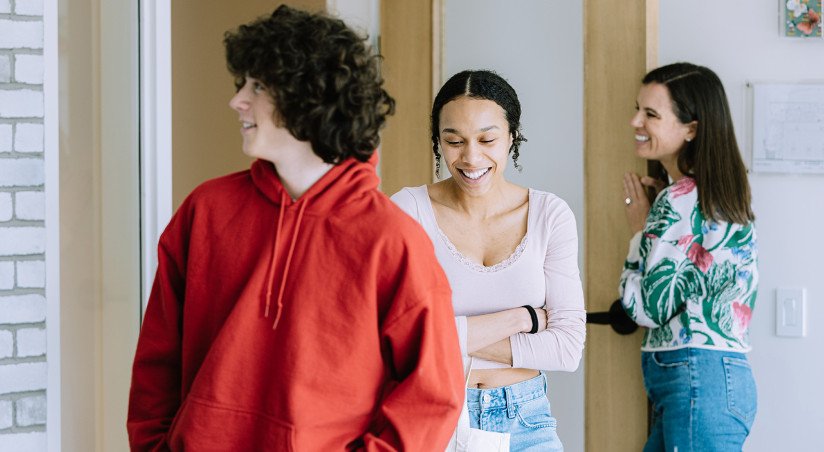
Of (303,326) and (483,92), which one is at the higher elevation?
(483,92)

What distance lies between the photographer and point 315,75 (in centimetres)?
122

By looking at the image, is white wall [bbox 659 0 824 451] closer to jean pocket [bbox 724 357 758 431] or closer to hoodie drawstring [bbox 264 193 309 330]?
jean pocket [bbox 724 357 758 431]

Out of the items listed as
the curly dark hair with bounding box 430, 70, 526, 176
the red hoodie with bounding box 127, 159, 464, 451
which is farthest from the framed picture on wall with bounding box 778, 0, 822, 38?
the red hoodie with bounding box 127, 159, 464, 451

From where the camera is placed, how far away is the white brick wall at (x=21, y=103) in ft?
5.15

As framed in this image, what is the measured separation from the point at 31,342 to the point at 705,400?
1618 millimetres

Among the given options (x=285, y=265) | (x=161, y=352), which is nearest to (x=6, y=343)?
Result: (x=161, y=352)

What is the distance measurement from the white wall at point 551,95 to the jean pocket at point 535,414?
95 cm

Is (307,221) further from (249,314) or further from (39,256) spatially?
(39,256)

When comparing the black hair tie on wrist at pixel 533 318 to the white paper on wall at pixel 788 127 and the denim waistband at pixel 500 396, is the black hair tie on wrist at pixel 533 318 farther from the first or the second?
the white paper on wall at pixel 788 127

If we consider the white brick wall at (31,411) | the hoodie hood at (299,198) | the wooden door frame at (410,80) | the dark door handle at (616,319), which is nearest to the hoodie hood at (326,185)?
the hoodie hood at (299,198)

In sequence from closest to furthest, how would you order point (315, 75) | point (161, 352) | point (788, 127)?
1. point (315, 75)
2. point (161, 352)
3. point (788, 127)

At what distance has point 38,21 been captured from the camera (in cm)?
160

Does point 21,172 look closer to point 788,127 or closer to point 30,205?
point 30,205

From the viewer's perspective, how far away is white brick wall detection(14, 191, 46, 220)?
1.58m
